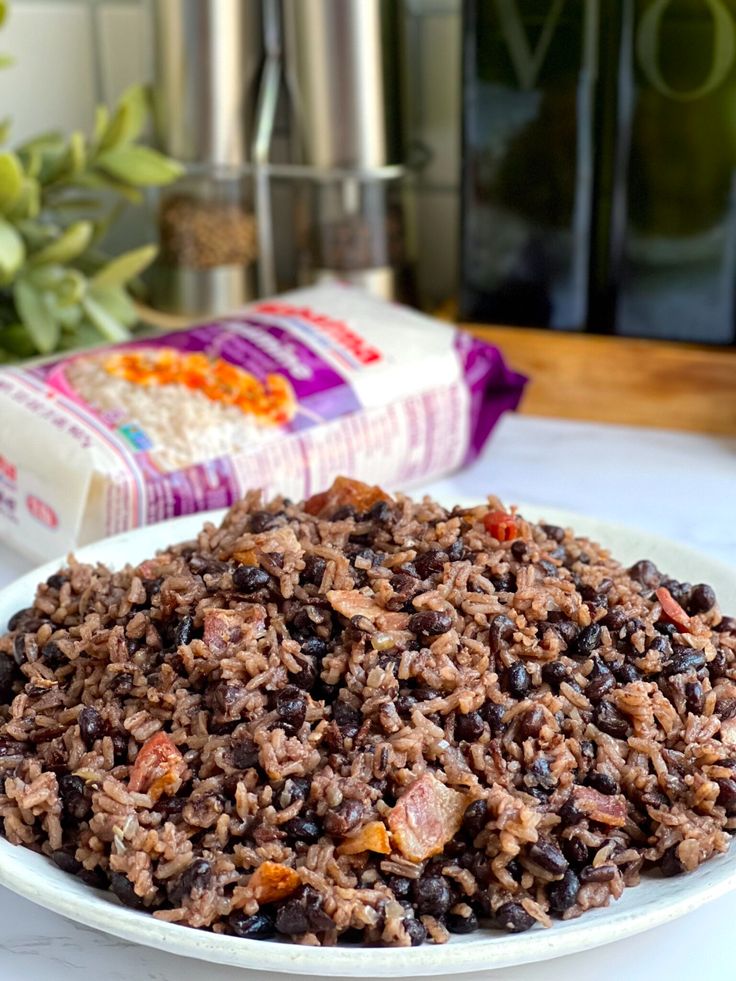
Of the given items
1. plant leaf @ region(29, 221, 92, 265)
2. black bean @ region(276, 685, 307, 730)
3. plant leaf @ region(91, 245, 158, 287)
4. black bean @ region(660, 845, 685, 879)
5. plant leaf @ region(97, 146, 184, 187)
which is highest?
plant leaf @ region(97, 146, 184, 187)

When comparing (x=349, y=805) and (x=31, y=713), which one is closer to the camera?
(x=349, y=805)

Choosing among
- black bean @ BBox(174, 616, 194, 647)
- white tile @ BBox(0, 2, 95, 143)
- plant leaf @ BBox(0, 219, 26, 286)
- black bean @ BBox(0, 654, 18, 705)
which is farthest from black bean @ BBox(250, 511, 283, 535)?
white tile @ BBox(0, 2, 95, 143)

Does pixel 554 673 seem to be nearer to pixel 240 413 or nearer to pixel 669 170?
pixel 240 413

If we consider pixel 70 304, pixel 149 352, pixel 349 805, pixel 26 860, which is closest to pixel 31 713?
pixel 26 860

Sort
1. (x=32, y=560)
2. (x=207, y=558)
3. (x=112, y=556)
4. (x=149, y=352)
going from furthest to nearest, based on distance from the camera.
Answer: (x=149, y=352) → (x=32, y=560) → (x=112, y=556) → (x=207, y=558)

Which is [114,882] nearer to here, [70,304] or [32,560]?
[32,560]

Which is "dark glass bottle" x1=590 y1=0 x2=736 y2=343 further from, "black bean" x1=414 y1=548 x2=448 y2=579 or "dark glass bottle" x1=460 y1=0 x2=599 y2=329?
"black bean" x1=414 y1=548 x2=448 y2=579

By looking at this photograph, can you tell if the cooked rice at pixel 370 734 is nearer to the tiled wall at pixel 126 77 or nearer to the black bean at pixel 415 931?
the black bean at pixel 415 931

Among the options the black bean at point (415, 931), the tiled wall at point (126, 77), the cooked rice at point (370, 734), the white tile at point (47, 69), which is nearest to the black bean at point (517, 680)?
the cooked rice at point (370, 734)
